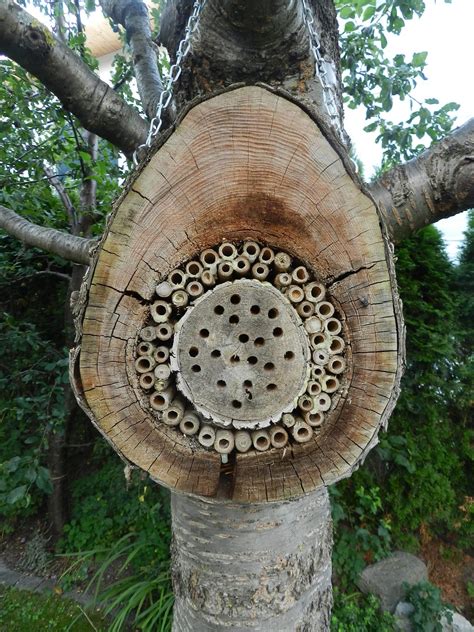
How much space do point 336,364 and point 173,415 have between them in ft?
1.04

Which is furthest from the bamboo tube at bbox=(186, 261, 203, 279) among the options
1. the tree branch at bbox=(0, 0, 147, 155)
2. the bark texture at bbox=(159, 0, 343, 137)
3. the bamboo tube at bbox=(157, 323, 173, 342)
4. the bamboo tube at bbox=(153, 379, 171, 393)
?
the tree branch at bbox=(0, 0, 147, 155)

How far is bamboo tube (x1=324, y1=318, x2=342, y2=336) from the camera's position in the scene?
704 millimetres

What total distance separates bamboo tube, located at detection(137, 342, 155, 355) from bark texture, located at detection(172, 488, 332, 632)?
42 cm

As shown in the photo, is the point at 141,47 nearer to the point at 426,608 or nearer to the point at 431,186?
the point at 431,186

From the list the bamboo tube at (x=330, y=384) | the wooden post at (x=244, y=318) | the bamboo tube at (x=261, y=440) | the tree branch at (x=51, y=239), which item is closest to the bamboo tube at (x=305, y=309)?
the wooden post at (x=244, y=318)

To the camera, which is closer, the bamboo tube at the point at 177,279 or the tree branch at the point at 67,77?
the bamboo tube at the point at 177,279

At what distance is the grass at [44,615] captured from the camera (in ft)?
6.84

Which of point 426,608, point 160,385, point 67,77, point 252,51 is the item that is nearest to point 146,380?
point 160,385

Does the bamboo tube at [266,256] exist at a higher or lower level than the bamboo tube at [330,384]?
higher

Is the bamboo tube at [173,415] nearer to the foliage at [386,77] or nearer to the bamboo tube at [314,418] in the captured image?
the bamboo tube at [314,418]

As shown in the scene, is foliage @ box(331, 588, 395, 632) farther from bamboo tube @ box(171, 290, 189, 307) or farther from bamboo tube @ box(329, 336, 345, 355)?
bamboo tube @ box(171, 290, 189, 307)

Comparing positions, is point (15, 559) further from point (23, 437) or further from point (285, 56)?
point (285, 56)

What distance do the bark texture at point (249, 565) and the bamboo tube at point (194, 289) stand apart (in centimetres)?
50

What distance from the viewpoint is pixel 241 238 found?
713mm
